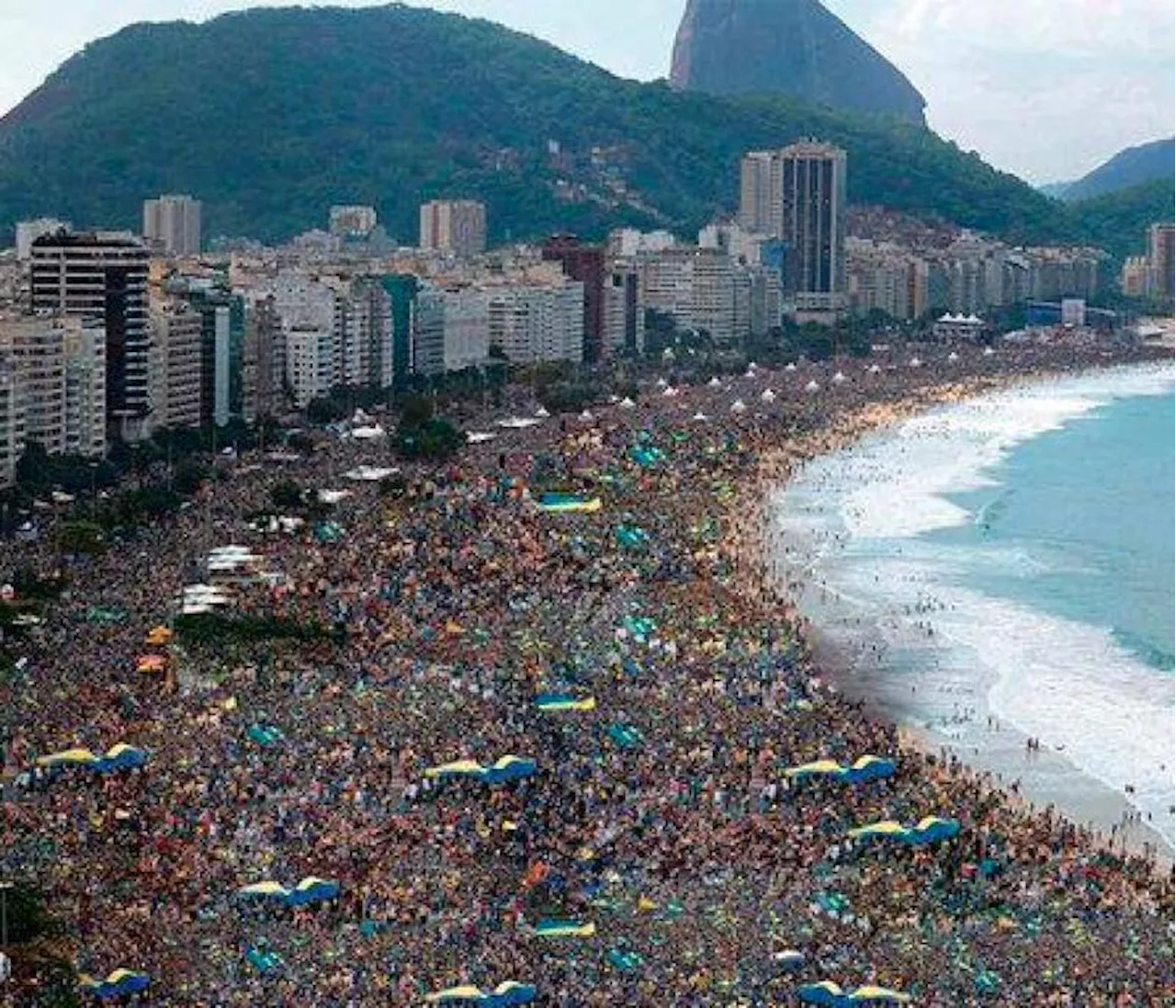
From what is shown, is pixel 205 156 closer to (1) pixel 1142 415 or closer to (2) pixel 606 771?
(1) pixel 1142 415

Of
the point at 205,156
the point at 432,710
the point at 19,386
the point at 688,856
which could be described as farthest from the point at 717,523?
the point at 205,156

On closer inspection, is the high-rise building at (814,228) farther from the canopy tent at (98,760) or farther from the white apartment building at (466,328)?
the canopy tent at (98,760)

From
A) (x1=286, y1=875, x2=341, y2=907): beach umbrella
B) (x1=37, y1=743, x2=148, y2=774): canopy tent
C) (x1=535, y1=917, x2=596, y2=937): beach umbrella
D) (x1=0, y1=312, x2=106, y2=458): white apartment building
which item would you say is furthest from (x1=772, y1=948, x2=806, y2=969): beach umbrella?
(x1=0, y1=312, x2=106, y2=458): white apartment building

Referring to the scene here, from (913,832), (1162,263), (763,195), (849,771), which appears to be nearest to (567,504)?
(849,771)

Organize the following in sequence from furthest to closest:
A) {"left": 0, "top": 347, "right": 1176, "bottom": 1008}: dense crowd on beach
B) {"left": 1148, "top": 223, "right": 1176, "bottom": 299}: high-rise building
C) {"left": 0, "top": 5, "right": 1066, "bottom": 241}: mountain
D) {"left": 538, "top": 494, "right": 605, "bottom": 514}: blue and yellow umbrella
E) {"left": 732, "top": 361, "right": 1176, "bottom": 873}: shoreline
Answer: {"left": 1148, "top": 223, "right": 1176, "bottom": 299}: high-rise building → {"left": 0, "top": 5, "right": 1066, "bottom": 241}: mountain → {"left": 538, "top": 494, "right": 605, "bottom": 514}: blue and yellow umbrella → {"left": 732, "top": 361, "right": 1176, "bottom": 873}: shoreline → {"left": 0, "top": 347, "right": 1176, "bottom": 1008}: dense crowd on beach

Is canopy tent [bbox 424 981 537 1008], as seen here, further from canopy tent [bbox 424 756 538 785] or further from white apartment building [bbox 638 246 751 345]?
white apartment building [bbox 638 246 751 345]

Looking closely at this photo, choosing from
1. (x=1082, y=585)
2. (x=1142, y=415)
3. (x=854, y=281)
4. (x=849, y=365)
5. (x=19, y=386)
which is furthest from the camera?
(x=854, y=281)

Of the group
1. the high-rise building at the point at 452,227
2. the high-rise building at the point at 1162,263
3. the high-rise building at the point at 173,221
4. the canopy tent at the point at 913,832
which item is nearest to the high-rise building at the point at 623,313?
the high-rise building at the point at 173,221
